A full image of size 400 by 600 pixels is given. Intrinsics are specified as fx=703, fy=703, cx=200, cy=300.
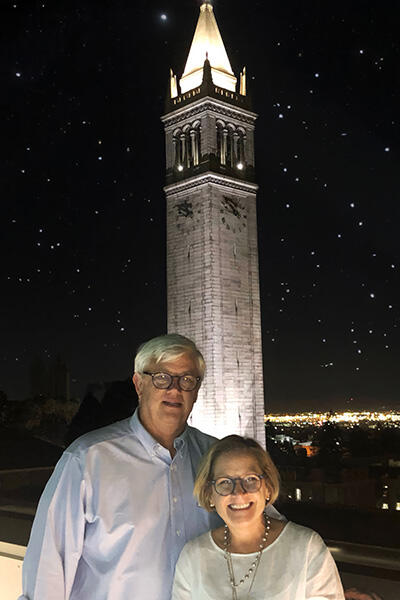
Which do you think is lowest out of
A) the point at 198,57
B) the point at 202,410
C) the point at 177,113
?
the point at 202,410

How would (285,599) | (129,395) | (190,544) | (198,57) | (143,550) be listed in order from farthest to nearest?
1. (129,395)
2. (198,57)
3. (143,550)
4. (190,544)
5. (285,599)

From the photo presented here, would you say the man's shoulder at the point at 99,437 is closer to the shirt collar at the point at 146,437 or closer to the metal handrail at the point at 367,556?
the shirt collar at the point at 146,437

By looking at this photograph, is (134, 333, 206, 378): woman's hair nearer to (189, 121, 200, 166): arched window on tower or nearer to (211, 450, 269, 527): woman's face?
(211, 450, 269, 527): woman's face

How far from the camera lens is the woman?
8.70 ft

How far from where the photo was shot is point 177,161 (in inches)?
1045

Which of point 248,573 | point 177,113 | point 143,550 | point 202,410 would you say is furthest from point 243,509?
point 177,113

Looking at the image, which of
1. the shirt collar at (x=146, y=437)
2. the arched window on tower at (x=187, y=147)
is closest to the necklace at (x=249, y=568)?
the shirt collar at (x=146, y=437)

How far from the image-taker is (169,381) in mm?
3289

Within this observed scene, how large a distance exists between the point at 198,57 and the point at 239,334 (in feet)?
36.3

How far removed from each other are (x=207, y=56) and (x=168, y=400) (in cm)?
2551

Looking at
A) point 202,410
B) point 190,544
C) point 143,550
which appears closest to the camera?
point 190,544

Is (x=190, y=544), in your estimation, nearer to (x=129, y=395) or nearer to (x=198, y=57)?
(x=198, y=57)

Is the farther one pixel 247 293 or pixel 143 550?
pixel 247 293

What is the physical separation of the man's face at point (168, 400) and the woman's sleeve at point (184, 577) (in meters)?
0.63
